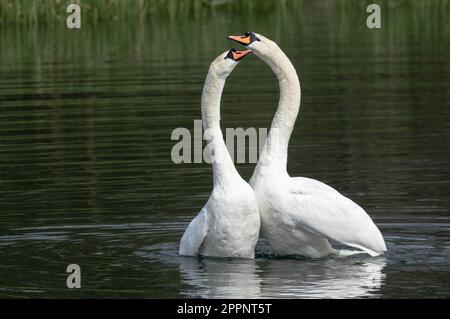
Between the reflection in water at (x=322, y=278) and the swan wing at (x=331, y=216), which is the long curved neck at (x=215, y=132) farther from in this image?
the reflection in water at (x=322, y=278)

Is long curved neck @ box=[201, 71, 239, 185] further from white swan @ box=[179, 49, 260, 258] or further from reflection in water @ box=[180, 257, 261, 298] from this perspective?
reflection in water @ box=[180, 257, 261, 298]

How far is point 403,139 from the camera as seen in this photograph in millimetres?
15695

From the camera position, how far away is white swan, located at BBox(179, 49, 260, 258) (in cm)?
1012

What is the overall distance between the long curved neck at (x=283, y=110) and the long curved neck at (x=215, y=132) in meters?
0.40

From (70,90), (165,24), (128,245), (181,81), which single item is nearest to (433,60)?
(181,81)

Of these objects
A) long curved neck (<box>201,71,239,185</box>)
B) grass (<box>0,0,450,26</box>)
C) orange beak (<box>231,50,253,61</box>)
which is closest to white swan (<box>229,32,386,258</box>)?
orange beak (<box>231,50,253,61</box>)

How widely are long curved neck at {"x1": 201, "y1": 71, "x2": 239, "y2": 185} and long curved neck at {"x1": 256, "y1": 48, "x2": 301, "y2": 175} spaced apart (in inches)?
15.7

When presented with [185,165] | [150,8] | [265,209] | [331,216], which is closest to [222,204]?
[265,209]

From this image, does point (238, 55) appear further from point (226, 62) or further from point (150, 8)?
point (150, 8)

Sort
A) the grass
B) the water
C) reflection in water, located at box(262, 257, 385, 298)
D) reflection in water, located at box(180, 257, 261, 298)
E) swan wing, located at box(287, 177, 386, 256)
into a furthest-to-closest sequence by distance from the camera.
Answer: the grass < swan wing, located at box(287, 177, 386, 256) < the water < reflection in water, located at box(180, 257, 261, 298) < reflection in water, located at box(262, 257, 385, 298)

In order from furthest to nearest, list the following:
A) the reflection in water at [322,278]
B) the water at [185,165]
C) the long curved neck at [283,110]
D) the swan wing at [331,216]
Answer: the long curved neck at [283,110] < the swan wing at [331,216] < the water at [185,165] < the reflection in water at [322,278]

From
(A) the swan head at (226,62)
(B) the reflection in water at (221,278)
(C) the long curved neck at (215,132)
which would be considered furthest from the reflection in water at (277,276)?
(A) the swan head at (226,62)

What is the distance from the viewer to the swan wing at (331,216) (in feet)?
33.6

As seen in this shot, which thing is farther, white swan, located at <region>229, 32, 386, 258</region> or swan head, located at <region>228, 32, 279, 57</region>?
swan head, located at <region>228, 32, 279, 57</region>
